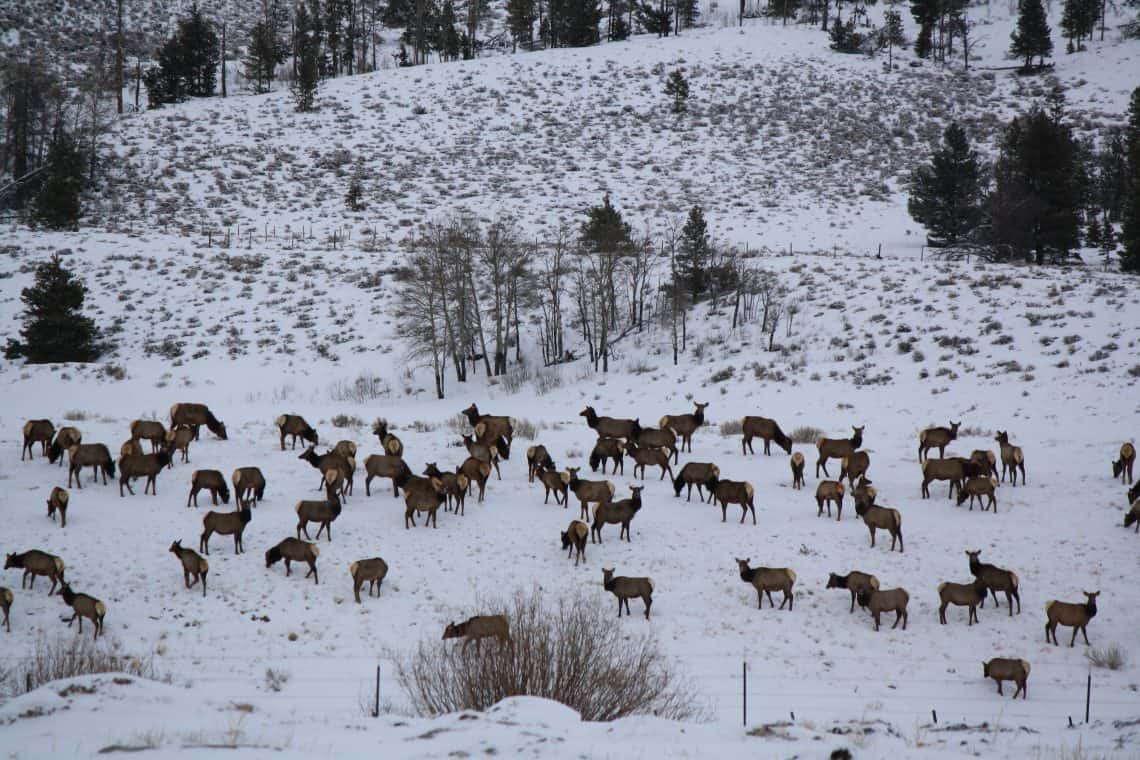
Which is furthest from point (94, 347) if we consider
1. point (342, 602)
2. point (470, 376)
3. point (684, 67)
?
point (684, 67)

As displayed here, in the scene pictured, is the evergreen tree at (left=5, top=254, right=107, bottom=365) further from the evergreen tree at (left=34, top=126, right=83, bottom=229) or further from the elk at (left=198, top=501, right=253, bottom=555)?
the elk at (left=198, top=501, right=253, bottom=555)

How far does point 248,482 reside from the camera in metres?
16.8

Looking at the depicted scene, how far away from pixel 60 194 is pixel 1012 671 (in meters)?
61.4

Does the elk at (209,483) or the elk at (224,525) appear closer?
the elk at (224,525)

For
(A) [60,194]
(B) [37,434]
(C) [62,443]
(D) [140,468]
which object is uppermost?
(A) [60,194]

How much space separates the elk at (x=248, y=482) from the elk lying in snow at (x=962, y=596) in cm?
1432

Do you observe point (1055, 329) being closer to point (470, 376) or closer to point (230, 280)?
point (470, 376)

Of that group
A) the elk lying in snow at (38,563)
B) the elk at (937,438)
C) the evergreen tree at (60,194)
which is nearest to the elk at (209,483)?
the elk lying in snow at (38,563)

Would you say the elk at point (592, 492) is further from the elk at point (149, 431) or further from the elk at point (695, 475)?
the elk at point (149, 431)

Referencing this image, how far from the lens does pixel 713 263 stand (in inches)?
1716

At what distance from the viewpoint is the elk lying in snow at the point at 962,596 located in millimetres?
12750

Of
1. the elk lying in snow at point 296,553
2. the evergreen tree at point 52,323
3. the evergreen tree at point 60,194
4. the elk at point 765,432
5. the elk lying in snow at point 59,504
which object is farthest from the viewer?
the evergreen tree at point 60,194

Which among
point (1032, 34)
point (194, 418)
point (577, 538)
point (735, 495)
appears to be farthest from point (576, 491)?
point (1032, 34)

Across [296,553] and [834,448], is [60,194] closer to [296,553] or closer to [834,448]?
[296,553]
